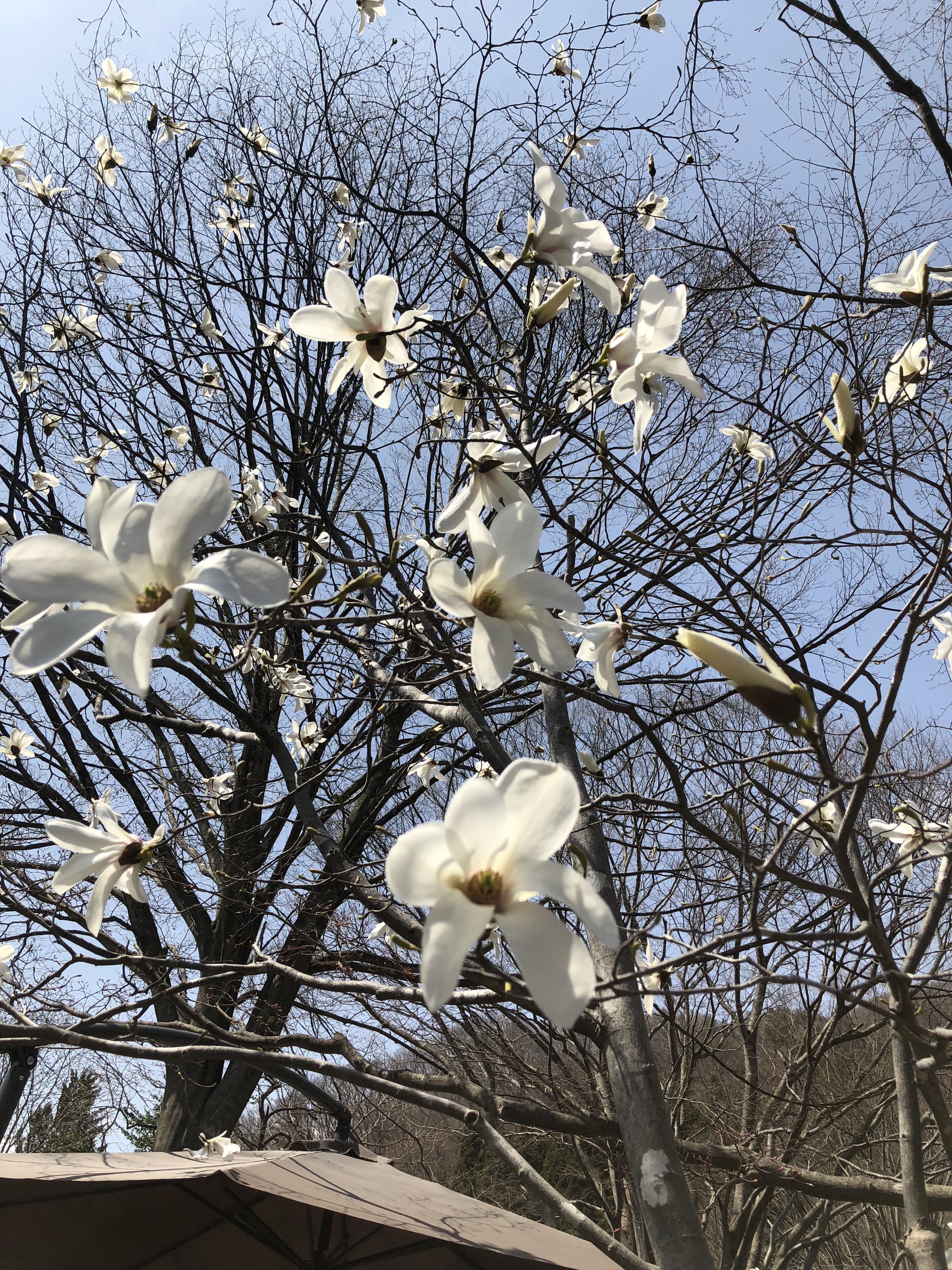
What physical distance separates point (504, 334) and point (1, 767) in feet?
11.5

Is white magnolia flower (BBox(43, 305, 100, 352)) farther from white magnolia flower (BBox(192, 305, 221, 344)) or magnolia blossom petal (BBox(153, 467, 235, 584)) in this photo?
magnolia blossom petal (BBox(153, 467, 235, 584))

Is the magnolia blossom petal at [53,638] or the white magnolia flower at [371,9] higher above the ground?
the white magnolia flower at [371,9]

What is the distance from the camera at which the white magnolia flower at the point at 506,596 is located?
1023mm

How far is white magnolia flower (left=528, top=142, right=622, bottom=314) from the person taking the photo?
4.79 feet

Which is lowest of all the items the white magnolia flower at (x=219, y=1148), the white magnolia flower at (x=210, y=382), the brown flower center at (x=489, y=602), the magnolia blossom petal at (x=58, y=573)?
the white magnolia flower at (x=219, y=1148)

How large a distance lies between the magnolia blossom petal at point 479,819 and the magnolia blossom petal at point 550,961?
6 cm

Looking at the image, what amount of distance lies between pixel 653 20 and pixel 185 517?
3.36m

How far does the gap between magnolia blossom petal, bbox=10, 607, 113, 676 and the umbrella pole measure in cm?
204

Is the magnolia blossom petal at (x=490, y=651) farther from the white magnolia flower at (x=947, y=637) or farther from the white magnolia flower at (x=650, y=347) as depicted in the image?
the white magnolia flower at (x=947, y=637)

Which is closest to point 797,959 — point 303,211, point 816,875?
point 816,875

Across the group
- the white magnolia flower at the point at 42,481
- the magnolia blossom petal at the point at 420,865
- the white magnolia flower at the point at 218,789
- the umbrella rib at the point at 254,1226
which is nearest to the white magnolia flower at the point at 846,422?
the magnolia blossom petal at the point at 420,865

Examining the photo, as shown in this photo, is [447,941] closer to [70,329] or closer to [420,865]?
[420,865]

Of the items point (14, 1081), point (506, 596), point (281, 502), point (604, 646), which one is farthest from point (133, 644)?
point (281, 502)

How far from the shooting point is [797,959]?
443 centimetres
